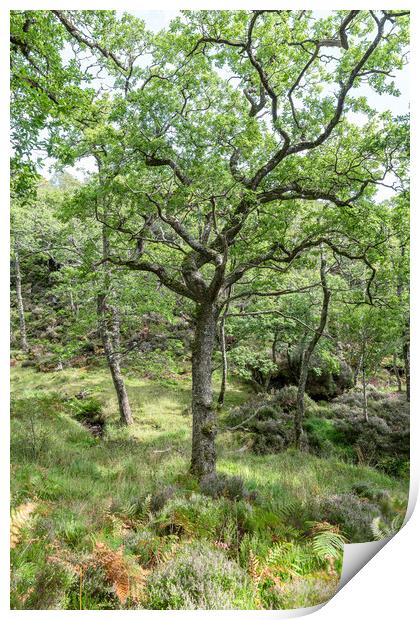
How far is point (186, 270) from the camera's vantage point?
5.23 metres

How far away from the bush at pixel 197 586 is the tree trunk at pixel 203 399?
191 cm

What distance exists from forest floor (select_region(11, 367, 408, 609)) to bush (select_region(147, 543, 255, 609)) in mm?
10

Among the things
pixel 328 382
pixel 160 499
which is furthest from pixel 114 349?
pixel 328 382

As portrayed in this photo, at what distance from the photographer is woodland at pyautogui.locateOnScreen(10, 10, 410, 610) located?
3102mm

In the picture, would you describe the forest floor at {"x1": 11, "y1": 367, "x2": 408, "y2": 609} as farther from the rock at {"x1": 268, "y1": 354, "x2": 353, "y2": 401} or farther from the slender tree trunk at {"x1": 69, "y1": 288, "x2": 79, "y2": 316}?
the rock at {"x1": 268, "y1": 354, "x2": 353, "y2": 401}

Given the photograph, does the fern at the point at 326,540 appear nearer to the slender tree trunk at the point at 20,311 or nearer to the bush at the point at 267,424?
the bush at the point at 267,424

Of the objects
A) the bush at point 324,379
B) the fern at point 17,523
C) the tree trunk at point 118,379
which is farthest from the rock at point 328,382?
the fern at point 17,523

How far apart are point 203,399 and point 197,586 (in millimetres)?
2483

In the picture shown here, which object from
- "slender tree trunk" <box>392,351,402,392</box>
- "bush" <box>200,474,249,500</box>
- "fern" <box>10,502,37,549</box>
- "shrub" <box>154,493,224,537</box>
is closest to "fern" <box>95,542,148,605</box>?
"shrub" <box>154,493,224,537</box>

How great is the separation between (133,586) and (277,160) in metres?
5.20

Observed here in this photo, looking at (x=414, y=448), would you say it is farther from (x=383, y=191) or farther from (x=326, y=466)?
(x=383, y=191)

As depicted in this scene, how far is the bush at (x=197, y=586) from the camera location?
8.94 feet

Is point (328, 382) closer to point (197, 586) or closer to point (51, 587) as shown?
point (197, 586)

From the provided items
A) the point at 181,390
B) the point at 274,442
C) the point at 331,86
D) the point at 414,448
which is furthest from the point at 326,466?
the point at 331,86
